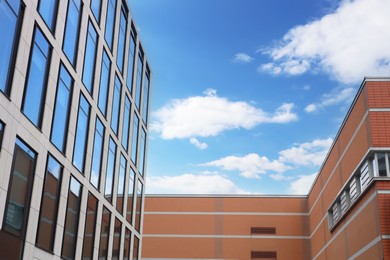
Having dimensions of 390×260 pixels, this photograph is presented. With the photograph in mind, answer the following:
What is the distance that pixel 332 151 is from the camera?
38812 millimetres

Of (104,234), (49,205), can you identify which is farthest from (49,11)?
(104,234)

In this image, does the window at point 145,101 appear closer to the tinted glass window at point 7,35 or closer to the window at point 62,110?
the window at point 62,110

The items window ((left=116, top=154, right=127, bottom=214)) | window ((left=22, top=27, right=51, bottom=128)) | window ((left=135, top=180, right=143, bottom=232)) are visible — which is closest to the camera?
window ((left=22, top=27, right=51, bottom=128))

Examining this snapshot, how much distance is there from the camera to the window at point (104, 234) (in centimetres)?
3069

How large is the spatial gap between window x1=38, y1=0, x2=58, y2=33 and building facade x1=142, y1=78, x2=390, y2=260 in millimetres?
17341

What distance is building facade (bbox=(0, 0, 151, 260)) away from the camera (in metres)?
19.2

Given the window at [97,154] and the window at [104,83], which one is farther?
the window at [104,83]

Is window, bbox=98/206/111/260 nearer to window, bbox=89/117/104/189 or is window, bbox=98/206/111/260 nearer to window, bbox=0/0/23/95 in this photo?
window, bbox=89/117/104/189

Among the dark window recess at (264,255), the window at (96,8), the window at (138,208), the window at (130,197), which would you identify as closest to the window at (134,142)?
the window at (130,197)

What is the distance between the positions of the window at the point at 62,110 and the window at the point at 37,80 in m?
1.49

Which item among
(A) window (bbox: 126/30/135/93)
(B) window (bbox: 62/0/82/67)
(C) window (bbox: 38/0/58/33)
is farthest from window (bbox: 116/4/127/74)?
(C) window (bbox: 38/0/58/33)

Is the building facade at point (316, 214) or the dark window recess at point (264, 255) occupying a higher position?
the building facade at point (316, 214)

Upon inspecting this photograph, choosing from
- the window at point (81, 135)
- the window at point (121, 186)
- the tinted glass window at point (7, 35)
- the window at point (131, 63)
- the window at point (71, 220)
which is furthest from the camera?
the window at point (131, 63)

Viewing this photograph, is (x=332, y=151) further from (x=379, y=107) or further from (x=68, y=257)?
(x=68, y=257)
